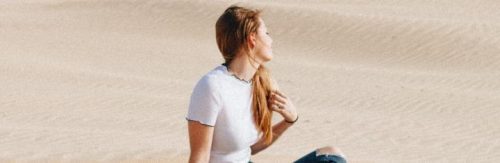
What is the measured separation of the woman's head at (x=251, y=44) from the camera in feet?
13.0

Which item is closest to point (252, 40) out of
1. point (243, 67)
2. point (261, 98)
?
point (243, 67)

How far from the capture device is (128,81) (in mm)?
16203

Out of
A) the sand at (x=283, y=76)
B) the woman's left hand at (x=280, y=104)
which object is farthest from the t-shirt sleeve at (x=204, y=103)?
the sand at (x=283, y=76)

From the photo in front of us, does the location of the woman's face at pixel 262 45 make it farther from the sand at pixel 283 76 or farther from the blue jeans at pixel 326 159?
the sand at pixel 283 76

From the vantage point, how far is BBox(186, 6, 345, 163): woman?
3.94m

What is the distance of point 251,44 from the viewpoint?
403cm

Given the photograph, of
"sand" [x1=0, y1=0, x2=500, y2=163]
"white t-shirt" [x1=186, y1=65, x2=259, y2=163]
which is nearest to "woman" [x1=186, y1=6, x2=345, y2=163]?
"white t-shirt" [x1=186, y1=65, x2=259, y2=163]

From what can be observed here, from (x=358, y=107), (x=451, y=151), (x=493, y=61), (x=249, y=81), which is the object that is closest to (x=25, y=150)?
(x=451, y=151)

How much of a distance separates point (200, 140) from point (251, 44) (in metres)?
0.41

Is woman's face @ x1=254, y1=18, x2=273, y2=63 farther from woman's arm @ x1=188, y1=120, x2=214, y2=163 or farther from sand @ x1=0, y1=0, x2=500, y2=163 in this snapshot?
sand @ x1=0, y1=0, x2=500, y2=163

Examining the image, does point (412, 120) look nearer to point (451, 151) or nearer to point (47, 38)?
point (451, 151)

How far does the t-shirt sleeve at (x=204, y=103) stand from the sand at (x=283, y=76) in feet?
15.7

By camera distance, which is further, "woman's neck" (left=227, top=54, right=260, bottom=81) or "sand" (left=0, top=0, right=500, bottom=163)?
"sand" (left=0, top=0, right=500, bottom=163)

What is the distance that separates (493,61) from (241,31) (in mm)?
15378
